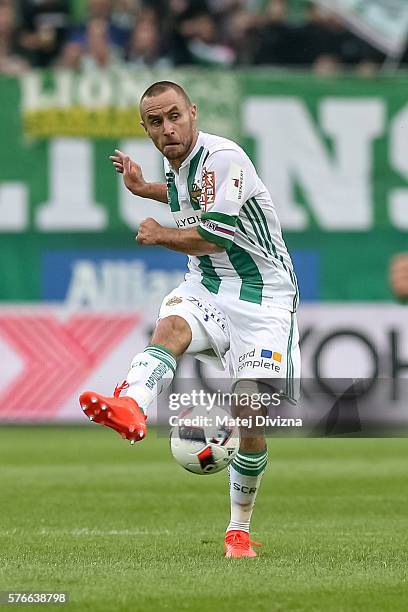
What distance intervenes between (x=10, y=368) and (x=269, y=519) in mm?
7629

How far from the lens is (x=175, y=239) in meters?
7.69

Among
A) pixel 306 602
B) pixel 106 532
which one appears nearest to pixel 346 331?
pixel 106 532

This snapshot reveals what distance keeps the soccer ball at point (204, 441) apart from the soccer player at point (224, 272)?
27 cm

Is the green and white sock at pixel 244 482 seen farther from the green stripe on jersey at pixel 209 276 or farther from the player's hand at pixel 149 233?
the player's hand at pixel 149 233

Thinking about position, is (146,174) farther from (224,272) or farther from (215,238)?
(215,238)

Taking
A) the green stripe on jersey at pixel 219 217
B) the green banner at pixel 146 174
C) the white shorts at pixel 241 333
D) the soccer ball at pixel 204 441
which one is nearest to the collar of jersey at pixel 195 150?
the green stripe on jersey at pixel 219 217

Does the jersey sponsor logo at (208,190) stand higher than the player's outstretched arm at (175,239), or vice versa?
the jersey sponsor logo at (208,190)

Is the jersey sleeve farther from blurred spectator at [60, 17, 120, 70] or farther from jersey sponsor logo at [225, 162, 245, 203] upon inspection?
blurred spectator at [60, 17, 120, 70]

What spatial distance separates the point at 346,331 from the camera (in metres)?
16.9

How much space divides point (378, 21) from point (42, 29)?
15.1 feet

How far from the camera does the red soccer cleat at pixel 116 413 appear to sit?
6.91 metres

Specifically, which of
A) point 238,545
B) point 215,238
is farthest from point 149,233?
point 238,545

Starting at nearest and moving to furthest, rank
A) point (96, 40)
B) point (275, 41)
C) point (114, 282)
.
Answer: point (114, 282) < point (96, 40) < point (275, 41)

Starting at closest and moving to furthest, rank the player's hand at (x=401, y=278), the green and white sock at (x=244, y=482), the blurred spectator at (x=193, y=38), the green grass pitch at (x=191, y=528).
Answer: the player's hand at (x=401, y=278) < the green grass pitch at (x=191, y=528) < the green and white sock at (x=244, y=482) < the blurred spectator at (x=193, y=38)
